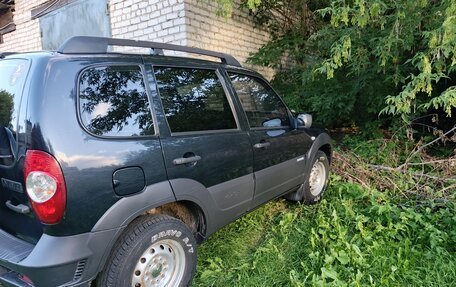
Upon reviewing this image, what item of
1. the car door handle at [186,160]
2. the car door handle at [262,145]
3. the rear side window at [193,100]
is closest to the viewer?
the car door handle at [186,160]

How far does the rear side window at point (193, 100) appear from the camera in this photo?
2.46 metres

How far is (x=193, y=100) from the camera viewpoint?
2676 mm

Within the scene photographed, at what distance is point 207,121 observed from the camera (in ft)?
8.91

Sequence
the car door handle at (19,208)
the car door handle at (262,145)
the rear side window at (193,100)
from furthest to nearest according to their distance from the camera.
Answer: the car door handle at (262,145), the rear side window at (193,100), the car door handle at (19,208)

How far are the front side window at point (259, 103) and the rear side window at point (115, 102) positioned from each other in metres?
1.07

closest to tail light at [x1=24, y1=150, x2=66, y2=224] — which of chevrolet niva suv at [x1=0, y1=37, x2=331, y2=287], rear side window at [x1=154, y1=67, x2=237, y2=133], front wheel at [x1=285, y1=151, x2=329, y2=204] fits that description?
chevrolet niva suv at [x1=0, y1=37, x2=331, y2=287]

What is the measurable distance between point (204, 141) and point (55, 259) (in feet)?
3.97

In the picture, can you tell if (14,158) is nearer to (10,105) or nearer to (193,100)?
(10,105)

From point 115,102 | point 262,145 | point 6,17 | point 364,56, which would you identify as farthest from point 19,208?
point 6,17

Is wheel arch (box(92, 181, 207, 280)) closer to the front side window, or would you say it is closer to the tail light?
the tail light

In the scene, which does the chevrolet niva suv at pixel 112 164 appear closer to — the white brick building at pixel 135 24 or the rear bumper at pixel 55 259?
the rear bumper at pixel 55 259

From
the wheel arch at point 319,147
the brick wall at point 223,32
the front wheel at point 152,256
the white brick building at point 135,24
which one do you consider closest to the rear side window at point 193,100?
the front wheel at point 152,256

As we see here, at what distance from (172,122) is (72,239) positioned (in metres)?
0.97

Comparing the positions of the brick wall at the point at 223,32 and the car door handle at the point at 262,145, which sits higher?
the brick wall at the point at 223,32
